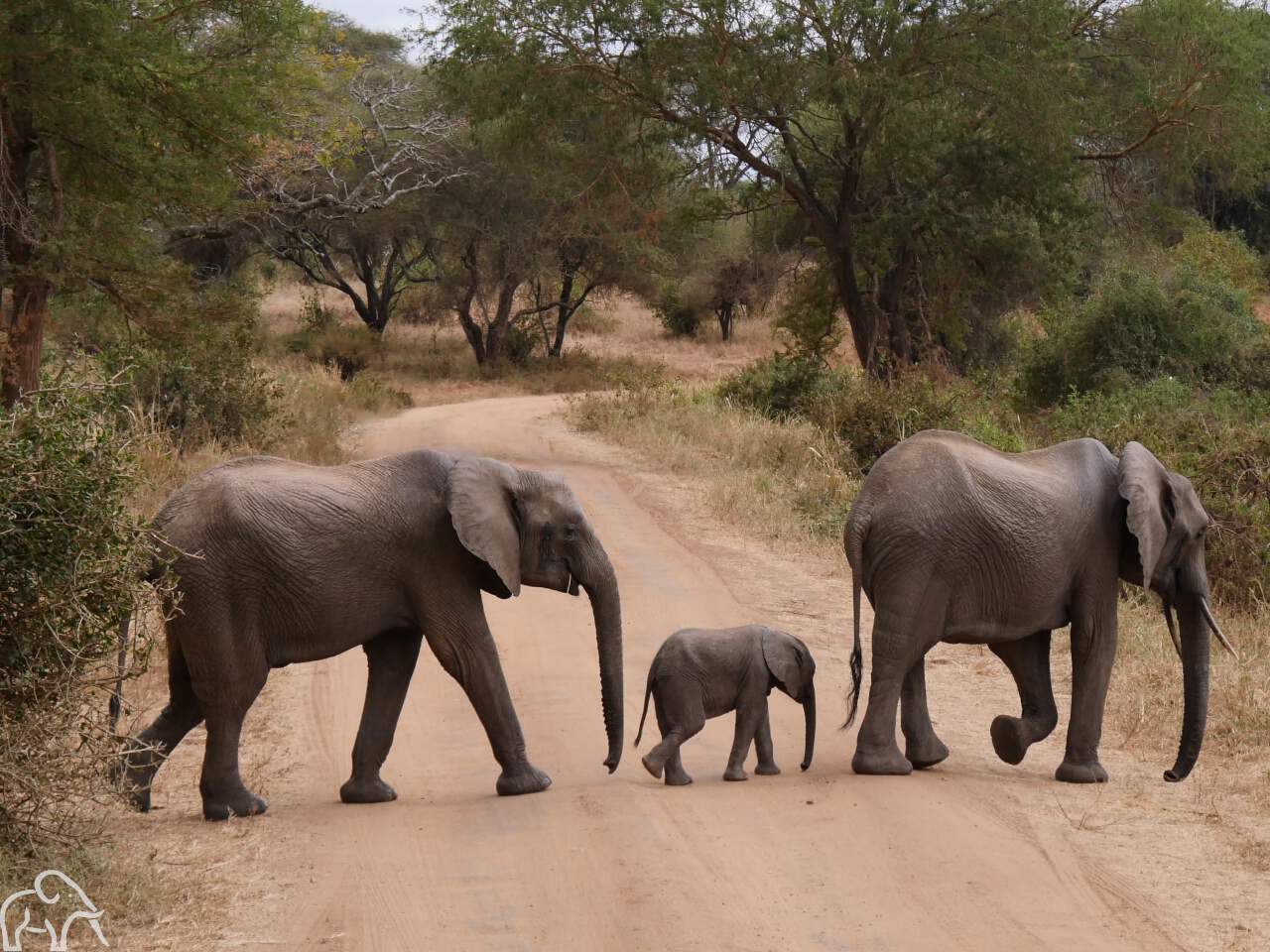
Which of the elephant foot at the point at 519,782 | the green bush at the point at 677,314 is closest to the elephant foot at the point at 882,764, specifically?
the elephant foot at the point at 519,782

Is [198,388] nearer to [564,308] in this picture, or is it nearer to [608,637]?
[608,637]

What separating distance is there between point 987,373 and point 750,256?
16.4 metres

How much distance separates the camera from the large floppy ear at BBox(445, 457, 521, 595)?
6.62 meters

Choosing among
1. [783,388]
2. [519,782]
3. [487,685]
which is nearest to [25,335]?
[487,685]

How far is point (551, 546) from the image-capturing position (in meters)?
6.90

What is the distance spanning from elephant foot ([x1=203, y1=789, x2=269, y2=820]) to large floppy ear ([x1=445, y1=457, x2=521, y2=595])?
1.42m

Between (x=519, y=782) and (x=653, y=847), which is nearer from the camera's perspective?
(x=653, y=847)

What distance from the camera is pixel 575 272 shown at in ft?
125

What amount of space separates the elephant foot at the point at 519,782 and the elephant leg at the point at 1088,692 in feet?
8.07

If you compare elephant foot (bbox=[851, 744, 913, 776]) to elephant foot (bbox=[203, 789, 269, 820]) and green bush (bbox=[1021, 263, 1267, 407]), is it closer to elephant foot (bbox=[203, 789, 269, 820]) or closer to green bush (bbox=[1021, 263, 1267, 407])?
elephant foot (bbox=[203, 789, 269, 820])

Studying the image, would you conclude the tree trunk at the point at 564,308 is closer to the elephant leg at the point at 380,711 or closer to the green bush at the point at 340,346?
the green bush at the point at 340,346

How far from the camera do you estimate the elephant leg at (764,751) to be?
23.7ft

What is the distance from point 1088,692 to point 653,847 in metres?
2.51

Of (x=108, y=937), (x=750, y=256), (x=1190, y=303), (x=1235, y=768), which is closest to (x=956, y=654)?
(x=1235, y=768)
